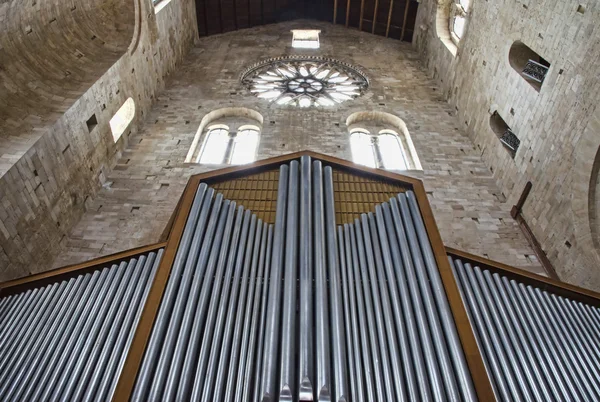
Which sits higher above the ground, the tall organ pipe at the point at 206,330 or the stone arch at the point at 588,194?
the tall organ pipe at the point at 206,330

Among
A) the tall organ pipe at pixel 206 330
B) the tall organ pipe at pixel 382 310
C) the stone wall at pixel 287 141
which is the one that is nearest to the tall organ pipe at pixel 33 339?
the tall organ pipe at pixel 206 330

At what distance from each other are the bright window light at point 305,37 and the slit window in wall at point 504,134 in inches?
342

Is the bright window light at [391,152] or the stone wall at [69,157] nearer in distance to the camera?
the stone wall at [69,157]

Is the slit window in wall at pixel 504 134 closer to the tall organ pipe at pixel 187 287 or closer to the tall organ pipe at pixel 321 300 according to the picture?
the tall organ pipe at pixel 321 300

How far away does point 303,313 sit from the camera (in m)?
5.59

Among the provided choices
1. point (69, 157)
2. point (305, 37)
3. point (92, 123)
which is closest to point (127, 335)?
point (69, 157)

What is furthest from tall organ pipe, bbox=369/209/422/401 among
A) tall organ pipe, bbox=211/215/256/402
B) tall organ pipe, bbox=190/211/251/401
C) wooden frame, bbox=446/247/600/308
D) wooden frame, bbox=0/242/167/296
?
wooden frame, bbox=0/242/167/296

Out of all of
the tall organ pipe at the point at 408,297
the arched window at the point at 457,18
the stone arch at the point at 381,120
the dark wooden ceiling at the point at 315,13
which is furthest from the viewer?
the dark wooden ceiling at the point at 315,13

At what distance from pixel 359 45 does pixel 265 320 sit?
1592 centimetres

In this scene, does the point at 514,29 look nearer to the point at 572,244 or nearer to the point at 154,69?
the point at 572,244

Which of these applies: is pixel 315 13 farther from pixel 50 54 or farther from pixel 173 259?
pixel 173 259

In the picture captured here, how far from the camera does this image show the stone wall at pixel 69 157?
8.99 meters

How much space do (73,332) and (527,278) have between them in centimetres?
607

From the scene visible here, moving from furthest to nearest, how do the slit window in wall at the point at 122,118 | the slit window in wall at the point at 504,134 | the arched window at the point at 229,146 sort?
the arched window at the point at 229,146
the slit window in wall at the point at 122,118
the slit window in wall at the point at 504,134
